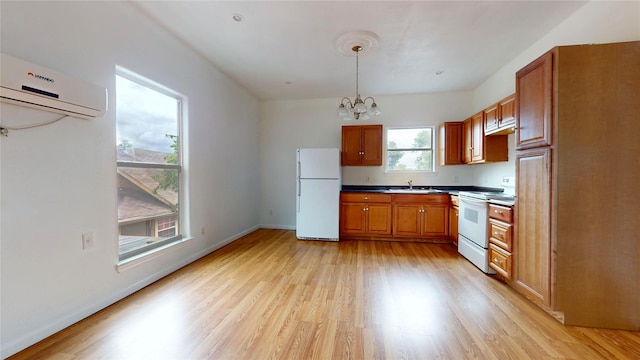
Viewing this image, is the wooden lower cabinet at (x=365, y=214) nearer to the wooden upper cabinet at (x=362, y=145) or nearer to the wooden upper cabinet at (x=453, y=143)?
the wooden upper cabinet at (x=362, y=145)

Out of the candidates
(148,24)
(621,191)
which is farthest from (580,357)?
(148,24)

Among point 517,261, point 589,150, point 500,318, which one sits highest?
point 589,150

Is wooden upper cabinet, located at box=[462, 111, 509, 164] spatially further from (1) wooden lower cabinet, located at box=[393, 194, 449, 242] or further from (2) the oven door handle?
(1) wooden lower cabinet, located at box=[393, 194, 449, 242]

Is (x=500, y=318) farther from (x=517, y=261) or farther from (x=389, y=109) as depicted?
(x=389, y=109)

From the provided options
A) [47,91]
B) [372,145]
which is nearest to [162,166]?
[47,91]

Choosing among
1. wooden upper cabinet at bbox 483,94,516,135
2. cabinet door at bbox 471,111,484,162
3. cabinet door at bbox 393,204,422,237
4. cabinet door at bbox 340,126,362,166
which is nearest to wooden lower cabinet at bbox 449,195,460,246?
cabinet door at bbox 393,204,422,237

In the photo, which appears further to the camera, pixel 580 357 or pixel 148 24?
pixel 148 24

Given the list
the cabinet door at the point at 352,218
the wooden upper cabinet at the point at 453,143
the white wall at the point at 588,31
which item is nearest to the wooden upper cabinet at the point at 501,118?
the white wall at the point at 588,31

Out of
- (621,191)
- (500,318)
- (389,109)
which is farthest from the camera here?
(389,109)

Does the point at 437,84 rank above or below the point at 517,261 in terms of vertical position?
above

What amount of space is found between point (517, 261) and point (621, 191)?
917mm

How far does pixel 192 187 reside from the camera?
2984 mm

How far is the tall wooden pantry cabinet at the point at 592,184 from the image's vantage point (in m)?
1.65

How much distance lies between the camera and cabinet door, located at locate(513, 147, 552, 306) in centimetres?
183
